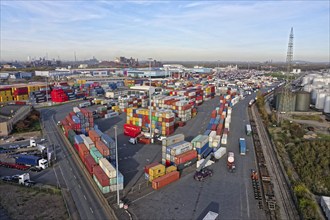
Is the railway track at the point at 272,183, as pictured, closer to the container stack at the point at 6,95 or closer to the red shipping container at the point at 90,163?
the red shipping container at the point at 90,163

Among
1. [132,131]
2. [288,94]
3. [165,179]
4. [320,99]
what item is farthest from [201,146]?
[320,99]

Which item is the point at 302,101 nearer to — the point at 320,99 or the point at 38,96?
the point at 320,99

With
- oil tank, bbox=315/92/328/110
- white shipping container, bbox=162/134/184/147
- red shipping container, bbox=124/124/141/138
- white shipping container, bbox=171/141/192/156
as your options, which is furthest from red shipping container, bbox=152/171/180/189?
oil tank, bbox=315/92/328/110

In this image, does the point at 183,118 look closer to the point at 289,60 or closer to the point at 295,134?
the point at 295,134

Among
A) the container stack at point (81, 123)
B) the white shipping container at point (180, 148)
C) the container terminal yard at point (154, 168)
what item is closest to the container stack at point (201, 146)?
the container terminal yard at point (154, 168)

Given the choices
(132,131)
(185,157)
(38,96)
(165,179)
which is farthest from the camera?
(38,96)

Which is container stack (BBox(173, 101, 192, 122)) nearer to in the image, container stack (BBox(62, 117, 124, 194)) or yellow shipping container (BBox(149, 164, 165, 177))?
container stack (BBox(62, 117, 124, 194))
